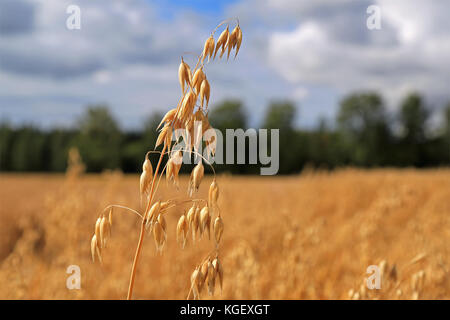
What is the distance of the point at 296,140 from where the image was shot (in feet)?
102

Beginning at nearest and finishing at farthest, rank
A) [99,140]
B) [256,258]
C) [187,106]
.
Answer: [187,106] < [256,258] < [99,140]

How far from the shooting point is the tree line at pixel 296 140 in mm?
30031

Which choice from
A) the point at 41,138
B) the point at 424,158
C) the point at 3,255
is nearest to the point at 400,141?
the point at 424,158

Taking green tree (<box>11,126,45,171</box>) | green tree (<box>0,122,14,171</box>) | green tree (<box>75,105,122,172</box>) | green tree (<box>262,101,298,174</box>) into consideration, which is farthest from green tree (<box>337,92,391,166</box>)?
green tree (<box>0,122,14,171</box>)

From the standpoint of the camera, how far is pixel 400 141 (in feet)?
113

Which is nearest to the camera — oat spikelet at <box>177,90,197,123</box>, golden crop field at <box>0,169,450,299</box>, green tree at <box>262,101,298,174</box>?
oat spikelet at <box>177,90,197,123</box>

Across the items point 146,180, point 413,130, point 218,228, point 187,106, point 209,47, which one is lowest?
point 218,228

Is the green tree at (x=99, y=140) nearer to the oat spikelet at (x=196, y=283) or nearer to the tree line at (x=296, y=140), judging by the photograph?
the tree line at (x=296, y=140)

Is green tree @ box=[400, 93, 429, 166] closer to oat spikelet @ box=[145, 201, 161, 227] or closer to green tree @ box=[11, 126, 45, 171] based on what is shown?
green tree @ box=[11, 126, 45, 171]

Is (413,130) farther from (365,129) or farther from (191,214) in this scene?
(191,214)

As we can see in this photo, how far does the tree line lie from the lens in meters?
30.0

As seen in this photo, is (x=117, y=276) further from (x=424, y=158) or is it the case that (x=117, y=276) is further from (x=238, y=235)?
(x=424, y=158)

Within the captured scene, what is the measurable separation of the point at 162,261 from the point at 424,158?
117 ft

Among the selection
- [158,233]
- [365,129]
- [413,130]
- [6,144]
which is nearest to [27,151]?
[6,144]
